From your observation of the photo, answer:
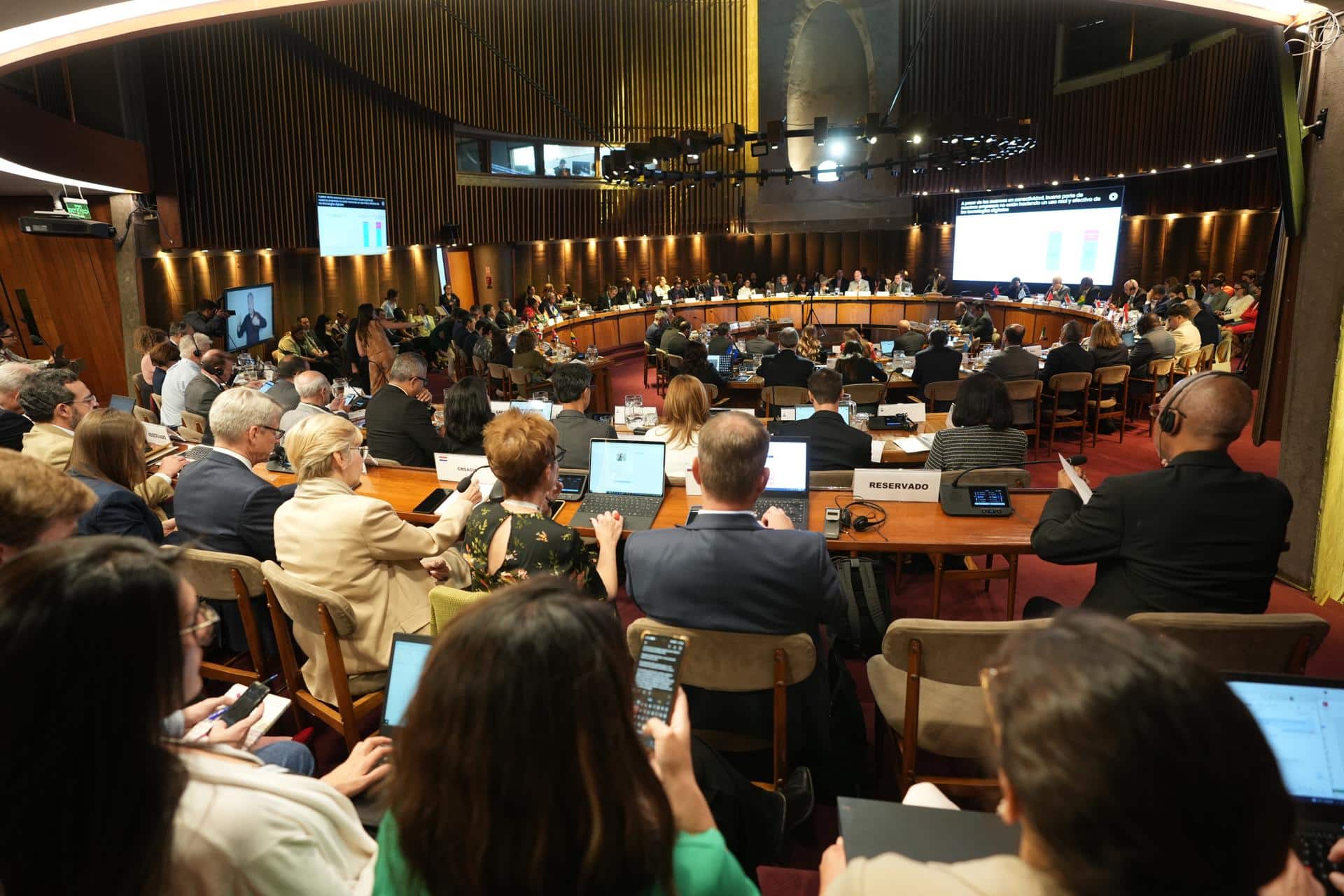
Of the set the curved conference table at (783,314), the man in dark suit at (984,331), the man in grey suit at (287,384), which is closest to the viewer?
the man in grey suit at (287,384)

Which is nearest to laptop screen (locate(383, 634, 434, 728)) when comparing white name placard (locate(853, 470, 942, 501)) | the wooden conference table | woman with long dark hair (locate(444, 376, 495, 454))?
the wooden conference table

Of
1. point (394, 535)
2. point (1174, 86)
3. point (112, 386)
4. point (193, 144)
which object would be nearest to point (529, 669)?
point (394, 535)

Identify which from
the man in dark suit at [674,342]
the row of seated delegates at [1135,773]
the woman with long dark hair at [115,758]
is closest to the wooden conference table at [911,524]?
the woman with long dark hair at [115,758]

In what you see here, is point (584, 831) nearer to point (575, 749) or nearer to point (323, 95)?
point (575, 749)

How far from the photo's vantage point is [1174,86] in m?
11.1

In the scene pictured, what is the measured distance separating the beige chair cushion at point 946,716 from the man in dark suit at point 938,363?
5696mm

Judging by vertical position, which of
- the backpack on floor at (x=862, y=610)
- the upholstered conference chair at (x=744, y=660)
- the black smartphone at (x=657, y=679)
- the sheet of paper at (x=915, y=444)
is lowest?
the backpack on floor at (x=862, y=610)

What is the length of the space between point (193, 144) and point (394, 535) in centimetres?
818

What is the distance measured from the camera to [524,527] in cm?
256

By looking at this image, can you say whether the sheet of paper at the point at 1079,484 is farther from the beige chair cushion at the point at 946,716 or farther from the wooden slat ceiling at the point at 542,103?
the wooden slat ceiling at the point at 542,103

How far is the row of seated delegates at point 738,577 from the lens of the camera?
2.35m

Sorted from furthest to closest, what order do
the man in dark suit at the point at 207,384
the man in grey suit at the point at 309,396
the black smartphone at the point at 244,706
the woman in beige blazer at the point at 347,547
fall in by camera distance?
the man in dark suit at the point at 207,384 → the man in grey suit at the point at 309,396 → the woman in beige blazer at the point at 347,547 → the black smartphone at the point at 244,706

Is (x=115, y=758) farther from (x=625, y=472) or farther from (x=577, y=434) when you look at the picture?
(x=577, y=434)

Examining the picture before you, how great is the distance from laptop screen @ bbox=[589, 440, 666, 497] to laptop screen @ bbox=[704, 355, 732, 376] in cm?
496
